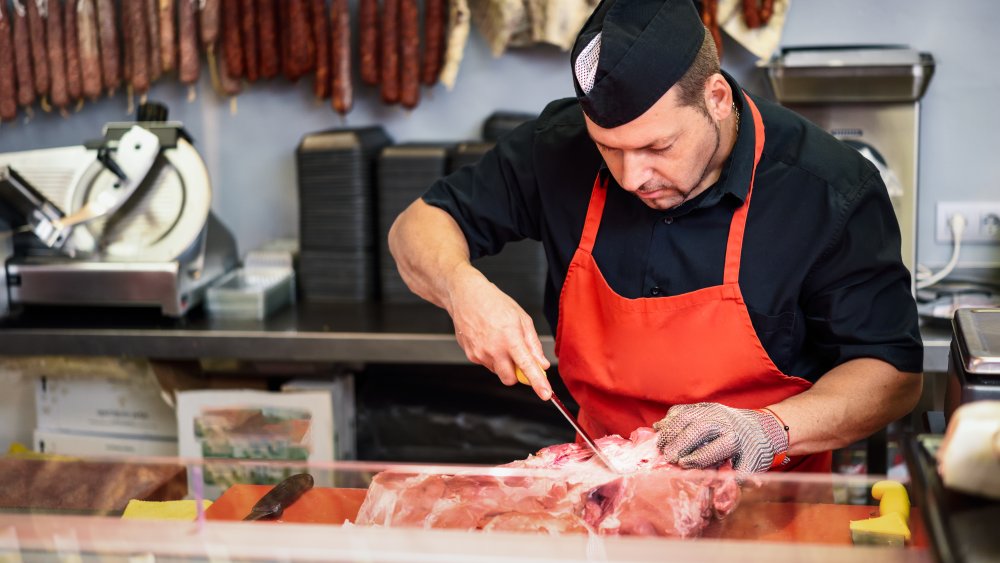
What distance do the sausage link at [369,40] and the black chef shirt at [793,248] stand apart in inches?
74.0

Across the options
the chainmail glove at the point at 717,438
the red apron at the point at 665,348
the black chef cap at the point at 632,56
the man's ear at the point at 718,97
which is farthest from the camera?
the red apron at the point at 665,348

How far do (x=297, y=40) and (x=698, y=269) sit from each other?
2320 mm

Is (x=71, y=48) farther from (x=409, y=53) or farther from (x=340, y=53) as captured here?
(x=409, y=53)

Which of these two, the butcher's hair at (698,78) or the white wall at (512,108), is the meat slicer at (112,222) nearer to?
the white wall at (512,108)

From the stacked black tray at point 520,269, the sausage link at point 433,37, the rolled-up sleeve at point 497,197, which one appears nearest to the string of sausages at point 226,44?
the sausage link at point 433,37

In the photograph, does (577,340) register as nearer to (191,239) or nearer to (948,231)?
(191,239)

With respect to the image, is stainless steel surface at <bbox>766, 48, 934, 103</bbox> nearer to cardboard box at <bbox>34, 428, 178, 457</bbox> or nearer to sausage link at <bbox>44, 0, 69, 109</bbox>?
cardboard box at <bbox>34, 428, 178, 457</bbox>

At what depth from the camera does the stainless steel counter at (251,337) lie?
3271 mm

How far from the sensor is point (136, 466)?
1.64 metres

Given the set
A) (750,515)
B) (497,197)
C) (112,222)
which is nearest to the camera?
(750,515)

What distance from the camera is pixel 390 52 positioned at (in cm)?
381

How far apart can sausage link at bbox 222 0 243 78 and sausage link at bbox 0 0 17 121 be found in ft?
2.64

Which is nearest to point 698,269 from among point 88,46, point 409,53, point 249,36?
point 409,53

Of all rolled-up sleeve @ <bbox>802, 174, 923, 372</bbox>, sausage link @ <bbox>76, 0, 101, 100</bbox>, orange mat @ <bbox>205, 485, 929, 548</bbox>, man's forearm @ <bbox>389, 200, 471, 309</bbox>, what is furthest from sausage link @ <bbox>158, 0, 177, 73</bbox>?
rolled-up sleeve @ <bbox>802, 174, 923, 372</bbox>
